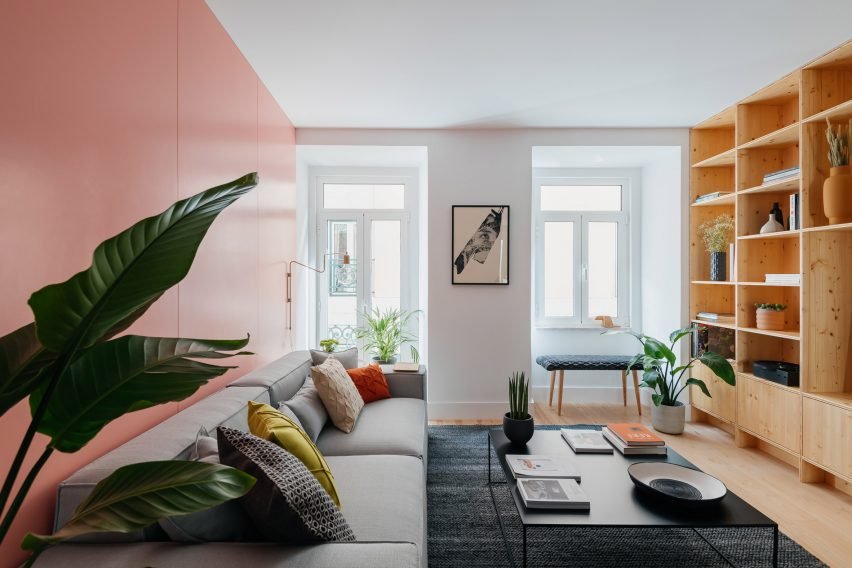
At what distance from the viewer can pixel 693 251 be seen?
390cm

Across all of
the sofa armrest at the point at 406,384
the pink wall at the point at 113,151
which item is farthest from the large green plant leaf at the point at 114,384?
the sofa armrest at the point at 406,384

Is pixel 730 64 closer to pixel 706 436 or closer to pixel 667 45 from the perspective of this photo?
pixel 667 45

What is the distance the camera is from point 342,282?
4.77 metres

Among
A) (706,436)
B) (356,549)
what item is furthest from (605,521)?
(706,436)

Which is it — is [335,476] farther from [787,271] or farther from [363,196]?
[787,271]

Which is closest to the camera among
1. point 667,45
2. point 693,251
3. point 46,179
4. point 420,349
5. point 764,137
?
point 46,179

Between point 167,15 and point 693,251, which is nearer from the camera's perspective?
point 167,15

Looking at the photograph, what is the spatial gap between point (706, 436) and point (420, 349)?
2.64m

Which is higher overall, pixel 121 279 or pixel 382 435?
pixel 121 279

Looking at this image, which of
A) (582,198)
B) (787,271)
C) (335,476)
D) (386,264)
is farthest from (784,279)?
(386,264)

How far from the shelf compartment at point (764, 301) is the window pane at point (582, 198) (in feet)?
5.51

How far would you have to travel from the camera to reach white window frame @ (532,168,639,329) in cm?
468

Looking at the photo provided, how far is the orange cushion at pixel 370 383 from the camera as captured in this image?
2.89 m

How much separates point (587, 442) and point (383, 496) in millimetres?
1232
